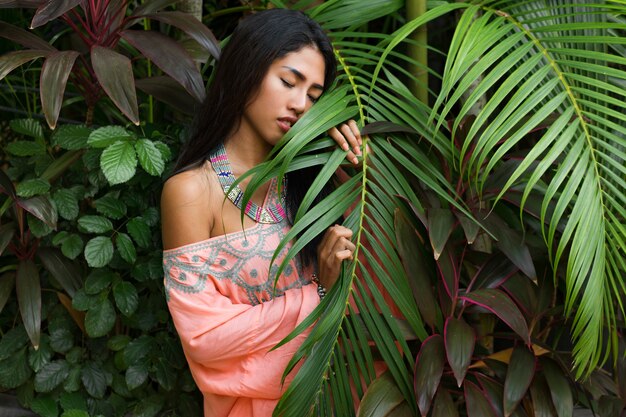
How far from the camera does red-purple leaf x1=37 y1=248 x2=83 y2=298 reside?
175 centimetres

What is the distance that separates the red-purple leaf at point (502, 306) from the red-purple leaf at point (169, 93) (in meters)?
0.76

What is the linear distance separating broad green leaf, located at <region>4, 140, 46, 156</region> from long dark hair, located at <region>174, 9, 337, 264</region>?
0.44m

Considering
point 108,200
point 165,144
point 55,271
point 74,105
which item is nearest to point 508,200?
point 165,144

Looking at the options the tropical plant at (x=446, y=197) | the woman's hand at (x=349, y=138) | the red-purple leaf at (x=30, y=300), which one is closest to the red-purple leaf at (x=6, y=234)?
the red-purple leaf at (x=30, y=300)

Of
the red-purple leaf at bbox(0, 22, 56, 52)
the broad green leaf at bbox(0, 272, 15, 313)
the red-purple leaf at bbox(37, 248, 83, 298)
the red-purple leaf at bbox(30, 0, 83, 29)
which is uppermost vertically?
the red-purple leaf at bbox(30, 0, 83, 29)

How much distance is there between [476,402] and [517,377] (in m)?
0.10

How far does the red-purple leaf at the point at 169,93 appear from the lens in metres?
1.69

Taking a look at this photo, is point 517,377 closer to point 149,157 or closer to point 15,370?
point 149,157


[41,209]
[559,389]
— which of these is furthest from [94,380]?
[559,389]

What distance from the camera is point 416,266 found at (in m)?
1.43

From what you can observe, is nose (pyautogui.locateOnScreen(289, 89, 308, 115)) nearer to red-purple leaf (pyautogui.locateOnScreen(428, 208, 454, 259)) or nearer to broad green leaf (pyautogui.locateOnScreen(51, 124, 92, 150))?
red-purple leaf (pyautogui.locateOnScreen(428, 208, 454, 259))

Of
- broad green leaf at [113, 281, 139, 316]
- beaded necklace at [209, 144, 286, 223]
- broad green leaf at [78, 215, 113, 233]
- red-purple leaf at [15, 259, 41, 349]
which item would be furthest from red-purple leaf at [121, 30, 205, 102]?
red-purple leaf at [15, 259, 41, 349]

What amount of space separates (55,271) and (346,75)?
0.83 m

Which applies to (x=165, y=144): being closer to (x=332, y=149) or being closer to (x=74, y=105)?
(x=332, y=149)
